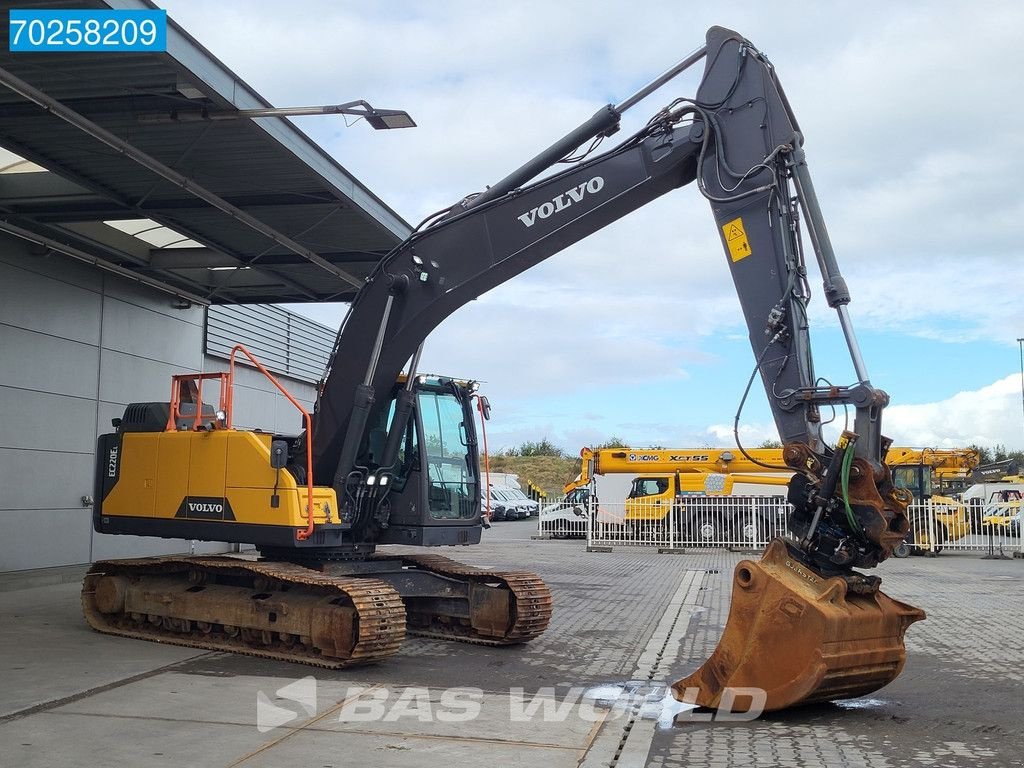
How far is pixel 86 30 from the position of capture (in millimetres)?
9141

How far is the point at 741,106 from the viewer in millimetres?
7797

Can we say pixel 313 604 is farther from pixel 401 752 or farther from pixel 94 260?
pixel 94 260

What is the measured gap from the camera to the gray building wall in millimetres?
14438

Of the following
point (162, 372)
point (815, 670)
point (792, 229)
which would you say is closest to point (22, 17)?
point (792, 229)

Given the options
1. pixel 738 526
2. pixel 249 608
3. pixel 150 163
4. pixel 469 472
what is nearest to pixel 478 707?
pixel 249 608

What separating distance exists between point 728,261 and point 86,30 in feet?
20.2

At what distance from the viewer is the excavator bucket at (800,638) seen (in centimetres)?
628

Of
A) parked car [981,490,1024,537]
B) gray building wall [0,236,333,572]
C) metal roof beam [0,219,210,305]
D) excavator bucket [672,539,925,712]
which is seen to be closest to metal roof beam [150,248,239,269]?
metal roof beam [0,219,210,305]

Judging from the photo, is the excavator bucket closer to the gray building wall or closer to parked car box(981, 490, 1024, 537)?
the gray building wall

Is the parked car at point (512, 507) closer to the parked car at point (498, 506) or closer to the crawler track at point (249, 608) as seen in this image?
the parked car at point (498, 506)

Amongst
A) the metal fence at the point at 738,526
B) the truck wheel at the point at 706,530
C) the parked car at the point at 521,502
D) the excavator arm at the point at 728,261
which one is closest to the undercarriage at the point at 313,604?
the excavator arm at the point at 728,261

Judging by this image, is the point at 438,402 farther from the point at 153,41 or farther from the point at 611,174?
the point at 153,41

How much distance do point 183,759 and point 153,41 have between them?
6560 millimetres

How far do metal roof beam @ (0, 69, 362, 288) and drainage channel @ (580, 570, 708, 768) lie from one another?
778cm
